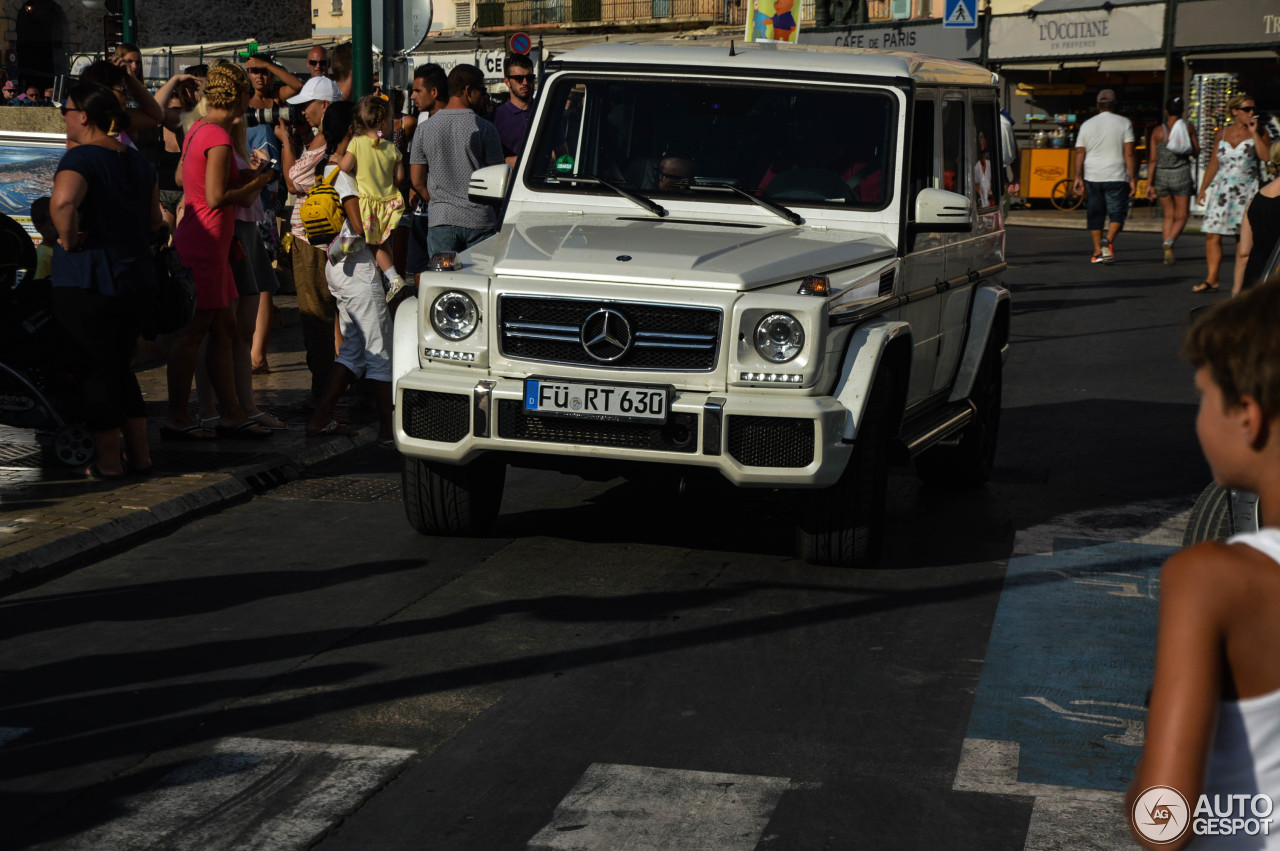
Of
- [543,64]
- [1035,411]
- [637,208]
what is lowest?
[1035,411]

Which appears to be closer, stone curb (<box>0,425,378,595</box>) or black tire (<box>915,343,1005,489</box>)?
stone curb (<box>0,425,378,595</box>)

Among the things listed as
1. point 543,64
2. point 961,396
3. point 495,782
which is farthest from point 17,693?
point 961,396

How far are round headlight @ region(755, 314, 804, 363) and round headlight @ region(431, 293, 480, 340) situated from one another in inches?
45.2

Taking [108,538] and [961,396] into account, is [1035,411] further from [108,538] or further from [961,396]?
[108,538]

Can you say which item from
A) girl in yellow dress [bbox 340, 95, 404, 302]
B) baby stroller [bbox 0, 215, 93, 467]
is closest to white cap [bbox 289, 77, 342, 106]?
girl in yellow dress [bbox 340, 95, 404, 302]

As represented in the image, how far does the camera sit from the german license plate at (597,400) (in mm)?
6539

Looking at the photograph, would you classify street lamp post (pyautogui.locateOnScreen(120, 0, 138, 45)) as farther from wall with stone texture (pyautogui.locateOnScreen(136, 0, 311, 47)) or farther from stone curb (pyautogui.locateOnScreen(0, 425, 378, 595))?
wall with stone texture (pyautogui.locateOnScreen(136, 0, 311, 47))

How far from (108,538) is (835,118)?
12.0 ft

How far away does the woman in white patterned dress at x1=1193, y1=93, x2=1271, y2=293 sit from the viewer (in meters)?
17.8

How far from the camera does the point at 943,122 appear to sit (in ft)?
26.8

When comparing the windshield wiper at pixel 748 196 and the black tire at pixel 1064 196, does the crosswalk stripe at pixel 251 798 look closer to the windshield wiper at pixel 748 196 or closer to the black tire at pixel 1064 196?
the windshield wiper at pixel 748 196

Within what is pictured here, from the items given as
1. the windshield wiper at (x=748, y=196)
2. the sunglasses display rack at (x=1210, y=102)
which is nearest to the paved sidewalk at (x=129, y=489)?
the windshield wiper at (x=748, y=196)

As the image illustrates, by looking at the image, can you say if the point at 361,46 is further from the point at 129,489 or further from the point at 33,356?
the point at 129,489

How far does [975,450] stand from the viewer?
344 inches
